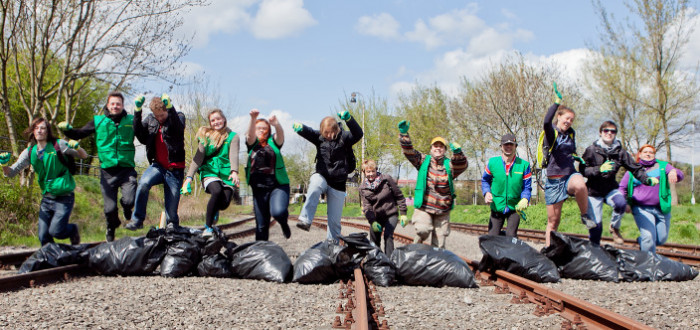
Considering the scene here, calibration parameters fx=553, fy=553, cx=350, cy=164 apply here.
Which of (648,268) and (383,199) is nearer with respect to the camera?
(648,268)

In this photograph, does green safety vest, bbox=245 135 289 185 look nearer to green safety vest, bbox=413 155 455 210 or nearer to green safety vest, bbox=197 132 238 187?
Answer: green safety vest, bbox=197 132 238 187

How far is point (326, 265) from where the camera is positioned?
19.4 ft

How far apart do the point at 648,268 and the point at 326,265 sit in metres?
3.76

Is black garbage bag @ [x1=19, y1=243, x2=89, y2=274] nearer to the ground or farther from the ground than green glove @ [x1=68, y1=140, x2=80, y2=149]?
nearer to the ground

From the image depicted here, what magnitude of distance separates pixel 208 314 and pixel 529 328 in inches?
91.7

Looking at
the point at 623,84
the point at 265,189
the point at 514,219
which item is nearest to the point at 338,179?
the point at 265,189

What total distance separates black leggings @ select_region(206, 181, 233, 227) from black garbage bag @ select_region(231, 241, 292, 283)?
512mm

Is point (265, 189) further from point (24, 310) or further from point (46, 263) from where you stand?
point (24, 310)

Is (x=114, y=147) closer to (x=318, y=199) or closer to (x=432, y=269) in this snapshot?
(x=318, y=199)

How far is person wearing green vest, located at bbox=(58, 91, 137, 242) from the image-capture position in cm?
661

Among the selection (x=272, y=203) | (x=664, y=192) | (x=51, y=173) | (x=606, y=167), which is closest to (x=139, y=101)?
(x=51, y=173)

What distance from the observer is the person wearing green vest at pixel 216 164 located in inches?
255

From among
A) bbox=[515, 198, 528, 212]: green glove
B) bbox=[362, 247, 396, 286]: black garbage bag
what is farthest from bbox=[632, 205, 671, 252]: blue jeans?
bbox=[362, 247, 396, 286]: black garbage bag

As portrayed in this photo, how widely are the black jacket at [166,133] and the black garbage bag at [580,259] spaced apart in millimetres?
4630
